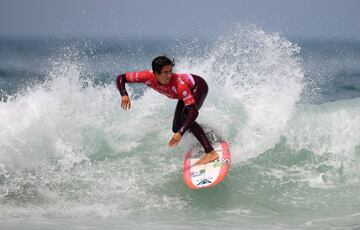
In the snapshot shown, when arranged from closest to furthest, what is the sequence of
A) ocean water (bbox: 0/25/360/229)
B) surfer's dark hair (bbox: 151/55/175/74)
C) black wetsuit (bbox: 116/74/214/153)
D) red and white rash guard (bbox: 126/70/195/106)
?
surfer's dark hair (bbox: 151/55/175/74), ocean water (bbox: 0/25/360/229), red and white rash guard (bbox: 126/70/195/106), black wetsuit (bbox: 116/74/214/153)

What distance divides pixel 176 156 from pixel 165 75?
6.43ft

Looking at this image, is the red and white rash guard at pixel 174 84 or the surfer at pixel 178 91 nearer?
the surfer at pixel 178 91

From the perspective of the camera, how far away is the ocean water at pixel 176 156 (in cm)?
682

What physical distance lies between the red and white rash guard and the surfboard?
1.03 metres

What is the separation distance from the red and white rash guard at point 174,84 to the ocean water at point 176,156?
1215 millimetres

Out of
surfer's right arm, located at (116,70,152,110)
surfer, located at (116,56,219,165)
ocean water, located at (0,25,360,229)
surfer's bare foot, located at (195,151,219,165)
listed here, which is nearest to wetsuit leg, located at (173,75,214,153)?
surfer, located at (116,56,219,165)

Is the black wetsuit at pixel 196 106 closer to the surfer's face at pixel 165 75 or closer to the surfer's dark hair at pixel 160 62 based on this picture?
the surfer's face at pixel 165 75

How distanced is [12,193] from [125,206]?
1.43 meters

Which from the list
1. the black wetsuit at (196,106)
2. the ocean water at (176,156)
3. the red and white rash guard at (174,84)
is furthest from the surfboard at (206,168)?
the red and white rash guard at (174,84)

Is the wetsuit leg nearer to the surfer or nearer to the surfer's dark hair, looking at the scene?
the surfer

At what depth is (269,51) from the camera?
10656 millimetres

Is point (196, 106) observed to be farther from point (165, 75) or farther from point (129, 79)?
point (129, 79)

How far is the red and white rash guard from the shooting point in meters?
6.93

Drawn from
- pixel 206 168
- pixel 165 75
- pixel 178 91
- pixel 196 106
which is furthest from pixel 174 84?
pixel 206 168
